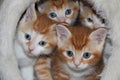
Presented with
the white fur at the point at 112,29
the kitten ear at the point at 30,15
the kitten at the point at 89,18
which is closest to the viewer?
the white fur at the point at 112,29

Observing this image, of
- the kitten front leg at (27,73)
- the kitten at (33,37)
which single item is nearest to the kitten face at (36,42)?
the kitten at (33,37)

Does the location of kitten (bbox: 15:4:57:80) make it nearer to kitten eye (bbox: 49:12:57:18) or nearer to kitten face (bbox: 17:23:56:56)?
kitten face (bbox: 17:23:56:56)

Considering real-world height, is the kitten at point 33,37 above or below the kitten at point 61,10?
below

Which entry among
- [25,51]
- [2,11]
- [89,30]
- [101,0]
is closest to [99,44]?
[89,30]

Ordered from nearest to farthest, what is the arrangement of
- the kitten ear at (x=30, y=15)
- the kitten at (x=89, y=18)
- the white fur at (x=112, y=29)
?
the white fur at (x=112, y=29) < the kitten ear at (x=30, y=15) < the kitten at (x=89, y=18)

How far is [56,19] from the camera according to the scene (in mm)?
1715

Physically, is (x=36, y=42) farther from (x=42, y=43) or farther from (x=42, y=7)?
(x=42, y=7)

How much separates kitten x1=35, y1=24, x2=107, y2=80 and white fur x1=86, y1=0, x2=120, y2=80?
0.06 metres

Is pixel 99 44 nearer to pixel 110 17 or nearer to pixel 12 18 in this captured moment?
pixel 110 17

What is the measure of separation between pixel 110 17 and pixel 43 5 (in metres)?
0.40

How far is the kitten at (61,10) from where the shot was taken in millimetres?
1720

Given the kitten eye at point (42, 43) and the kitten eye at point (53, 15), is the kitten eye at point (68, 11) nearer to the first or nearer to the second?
the kitten eye at point (53, 15)

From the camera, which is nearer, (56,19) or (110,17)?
(110,17)

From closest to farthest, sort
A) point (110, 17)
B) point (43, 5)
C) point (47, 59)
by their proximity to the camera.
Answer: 1. point (110, 17)
2. point (47, 59)
3. point (43, 5)
